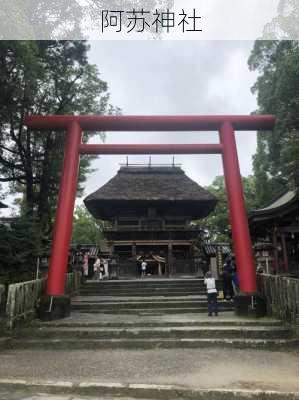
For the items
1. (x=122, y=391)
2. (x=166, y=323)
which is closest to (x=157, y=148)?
(x=166, y=323)

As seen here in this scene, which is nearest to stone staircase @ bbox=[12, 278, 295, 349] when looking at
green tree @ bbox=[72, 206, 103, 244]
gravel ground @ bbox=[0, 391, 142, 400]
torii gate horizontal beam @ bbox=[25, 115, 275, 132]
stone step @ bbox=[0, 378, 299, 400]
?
stone step @ bbox=[0, 378, 299, 400]

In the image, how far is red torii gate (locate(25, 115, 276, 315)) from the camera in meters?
8.58

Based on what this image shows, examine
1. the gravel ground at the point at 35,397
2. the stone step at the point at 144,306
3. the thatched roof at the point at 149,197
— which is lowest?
the gravel ground at the point at 35,397

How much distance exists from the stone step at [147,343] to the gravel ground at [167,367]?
0.27 m

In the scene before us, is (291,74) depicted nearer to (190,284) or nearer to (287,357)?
(190,284)

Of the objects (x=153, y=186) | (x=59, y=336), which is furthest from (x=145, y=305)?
(x=153, y=186)

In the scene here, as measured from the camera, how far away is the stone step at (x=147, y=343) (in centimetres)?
630

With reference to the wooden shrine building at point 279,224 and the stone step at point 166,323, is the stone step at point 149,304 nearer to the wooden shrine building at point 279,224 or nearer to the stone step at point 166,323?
the stone step at point 166,323

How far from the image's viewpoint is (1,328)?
21.9 ft

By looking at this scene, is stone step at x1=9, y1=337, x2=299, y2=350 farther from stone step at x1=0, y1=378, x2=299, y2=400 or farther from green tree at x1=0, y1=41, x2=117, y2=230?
green tree at x1=0, y1=41, x2=117, y2=230

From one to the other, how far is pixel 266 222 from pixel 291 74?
19.2 feet

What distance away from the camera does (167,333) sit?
676cm

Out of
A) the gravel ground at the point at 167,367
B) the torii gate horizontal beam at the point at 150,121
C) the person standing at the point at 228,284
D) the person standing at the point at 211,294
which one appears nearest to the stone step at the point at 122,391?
the gravel ground at the point at 167,367

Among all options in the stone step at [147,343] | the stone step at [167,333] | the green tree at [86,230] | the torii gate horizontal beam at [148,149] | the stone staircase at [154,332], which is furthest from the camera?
the green tree at [86,230]
